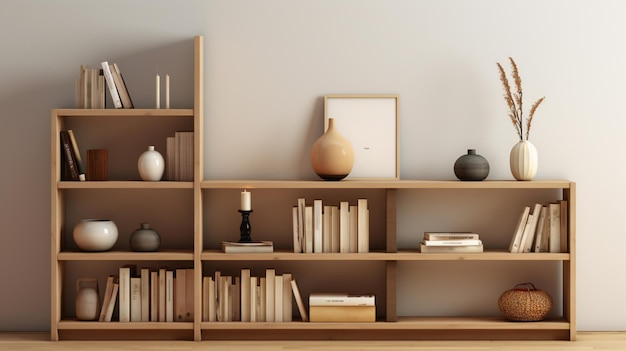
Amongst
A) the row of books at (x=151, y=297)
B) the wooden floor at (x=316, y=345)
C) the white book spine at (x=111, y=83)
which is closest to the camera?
the wooden floor at (x=316, y=345)

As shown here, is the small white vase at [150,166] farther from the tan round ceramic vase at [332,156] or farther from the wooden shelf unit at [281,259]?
the tan round ceramic vase at [332,156]

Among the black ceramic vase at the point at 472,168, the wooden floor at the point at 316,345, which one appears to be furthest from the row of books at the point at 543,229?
the wooden floor at the point at 316,345

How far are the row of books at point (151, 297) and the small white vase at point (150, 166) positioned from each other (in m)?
0.50

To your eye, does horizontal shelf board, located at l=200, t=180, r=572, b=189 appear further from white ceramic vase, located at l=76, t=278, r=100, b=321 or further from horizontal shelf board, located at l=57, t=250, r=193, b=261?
white ceramic vase, located at l=76, t=278, r=100, b=321

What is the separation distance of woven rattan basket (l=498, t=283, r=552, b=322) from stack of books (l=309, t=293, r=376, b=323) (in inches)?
27.6

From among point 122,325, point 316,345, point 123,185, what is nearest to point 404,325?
point 316,345

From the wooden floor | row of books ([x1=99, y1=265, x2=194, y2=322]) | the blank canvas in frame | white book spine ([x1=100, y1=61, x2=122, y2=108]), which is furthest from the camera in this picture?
the blank canvas in frame

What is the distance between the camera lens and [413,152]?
465 cm

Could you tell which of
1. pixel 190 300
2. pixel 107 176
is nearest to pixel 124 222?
pixel 107 176

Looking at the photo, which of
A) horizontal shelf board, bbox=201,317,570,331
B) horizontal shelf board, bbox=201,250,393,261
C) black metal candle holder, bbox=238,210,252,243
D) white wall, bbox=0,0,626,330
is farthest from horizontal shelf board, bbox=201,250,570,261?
white wall, bbox=0,0,626,330

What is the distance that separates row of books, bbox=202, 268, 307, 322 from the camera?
14.6 feet

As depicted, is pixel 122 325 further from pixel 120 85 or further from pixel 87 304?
pixel 120 85

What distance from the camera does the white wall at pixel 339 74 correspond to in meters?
4.62

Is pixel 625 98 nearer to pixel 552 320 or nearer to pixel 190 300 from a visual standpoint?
pixel 552 320
